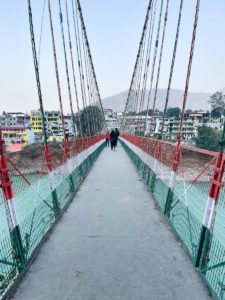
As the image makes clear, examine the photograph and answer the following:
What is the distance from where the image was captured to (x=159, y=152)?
5.75 metres

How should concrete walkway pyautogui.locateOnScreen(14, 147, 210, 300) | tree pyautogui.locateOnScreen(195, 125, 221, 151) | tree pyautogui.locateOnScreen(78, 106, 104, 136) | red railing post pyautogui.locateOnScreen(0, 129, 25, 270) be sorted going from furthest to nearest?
1. tree pyautogui.locateOnScreen(78, 106, 104, 136)
2. tree pyautogui.locateOnScreen(195, 125, 221, 151)
3. red railing post pyautogui.locateOnScreen(0, 129, 25, 270)
4. concrete walkway pyautogui.locateOnScreen(14, 147, 210, 300)

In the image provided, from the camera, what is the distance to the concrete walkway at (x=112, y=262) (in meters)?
2.43

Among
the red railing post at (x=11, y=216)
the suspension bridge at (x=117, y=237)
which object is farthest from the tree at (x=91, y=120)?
the red railing post at (x=11, y=216)

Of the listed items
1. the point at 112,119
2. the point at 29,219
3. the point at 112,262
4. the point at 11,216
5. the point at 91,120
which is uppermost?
the point at 11,216

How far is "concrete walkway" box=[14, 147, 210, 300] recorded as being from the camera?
2434 mm

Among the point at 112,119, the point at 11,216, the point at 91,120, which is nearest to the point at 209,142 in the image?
the point at 91,120

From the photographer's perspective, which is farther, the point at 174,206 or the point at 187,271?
the point at 174,206

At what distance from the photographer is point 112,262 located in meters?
2.94

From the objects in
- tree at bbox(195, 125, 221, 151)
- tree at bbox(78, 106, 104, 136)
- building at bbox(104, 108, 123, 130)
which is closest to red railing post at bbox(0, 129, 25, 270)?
tree at bbox(195, 125, 221, 151)

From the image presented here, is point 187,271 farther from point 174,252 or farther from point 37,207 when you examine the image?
point 37,207

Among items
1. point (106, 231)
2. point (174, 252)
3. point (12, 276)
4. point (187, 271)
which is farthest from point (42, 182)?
point (187, 271)

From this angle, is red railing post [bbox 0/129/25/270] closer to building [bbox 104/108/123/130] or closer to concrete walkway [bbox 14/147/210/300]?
concrete walkway [bbox 14/147/210/300]

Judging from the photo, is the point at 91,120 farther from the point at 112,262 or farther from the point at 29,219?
the point at 112,262

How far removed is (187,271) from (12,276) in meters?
1.74
